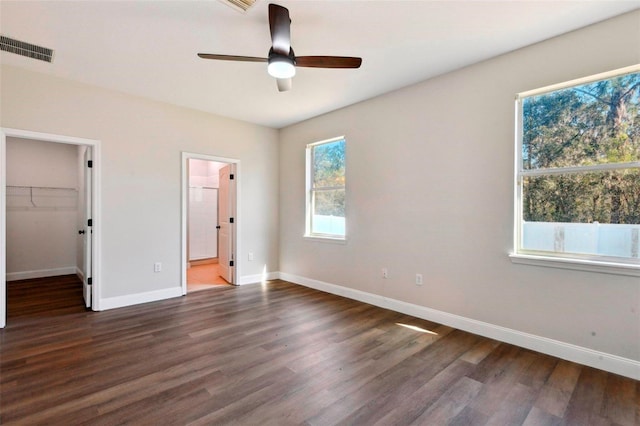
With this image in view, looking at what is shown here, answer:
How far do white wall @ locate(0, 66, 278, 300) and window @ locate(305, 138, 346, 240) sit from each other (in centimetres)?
142

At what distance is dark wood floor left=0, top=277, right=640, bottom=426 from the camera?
1.83 m

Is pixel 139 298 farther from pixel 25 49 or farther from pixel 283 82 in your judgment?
pixel 283 82

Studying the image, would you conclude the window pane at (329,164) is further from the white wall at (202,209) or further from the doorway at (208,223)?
the white wall at (202,209)

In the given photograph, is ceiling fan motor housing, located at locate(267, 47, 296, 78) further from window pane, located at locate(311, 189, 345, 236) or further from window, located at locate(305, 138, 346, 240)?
window pane, located at locate(311, 189, 345, 236)

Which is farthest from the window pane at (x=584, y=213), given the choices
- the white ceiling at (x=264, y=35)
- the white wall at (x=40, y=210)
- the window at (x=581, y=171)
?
the white wall at (x=40, y=210)

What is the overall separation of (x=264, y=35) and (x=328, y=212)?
2738 mm

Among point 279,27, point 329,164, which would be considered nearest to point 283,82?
point 279,27

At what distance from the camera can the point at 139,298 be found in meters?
4.02

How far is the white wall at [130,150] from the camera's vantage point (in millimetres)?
3342

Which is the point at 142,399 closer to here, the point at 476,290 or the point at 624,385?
the point at 476,290

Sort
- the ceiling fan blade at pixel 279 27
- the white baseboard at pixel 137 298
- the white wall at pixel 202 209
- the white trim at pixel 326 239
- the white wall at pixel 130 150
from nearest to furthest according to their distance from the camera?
the ceiling fan blade at pixel 279 27 < the white wall at pixel 130 150 < the white baseboard at pixel 137 298 < the white trim at pixel 326 239 < the white wall at pixel 202 209

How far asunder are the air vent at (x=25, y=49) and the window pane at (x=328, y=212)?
355 cm

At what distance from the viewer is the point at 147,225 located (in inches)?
162

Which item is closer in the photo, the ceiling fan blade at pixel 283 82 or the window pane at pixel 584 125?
the window pane at pixel 584 125
